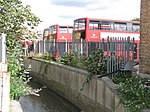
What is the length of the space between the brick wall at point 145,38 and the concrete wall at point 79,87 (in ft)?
3.71

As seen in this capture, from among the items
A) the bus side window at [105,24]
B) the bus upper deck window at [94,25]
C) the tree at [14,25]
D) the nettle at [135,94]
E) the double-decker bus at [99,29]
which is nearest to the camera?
the nettle at [135,94]

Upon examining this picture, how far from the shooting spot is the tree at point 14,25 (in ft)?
27.3

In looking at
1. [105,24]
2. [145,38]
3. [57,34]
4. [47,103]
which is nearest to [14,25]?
[145,38]

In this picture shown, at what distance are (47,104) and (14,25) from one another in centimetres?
582

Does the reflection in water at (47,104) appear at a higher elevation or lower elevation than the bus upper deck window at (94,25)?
lower

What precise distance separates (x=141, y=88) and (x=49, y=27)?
23.5 metres

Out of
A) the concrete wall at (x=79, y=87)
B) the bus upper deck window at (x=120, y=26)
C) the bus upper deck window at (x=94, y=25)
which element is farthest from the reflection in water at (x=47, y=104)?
the bus upper deck window at (x=120, y=26)

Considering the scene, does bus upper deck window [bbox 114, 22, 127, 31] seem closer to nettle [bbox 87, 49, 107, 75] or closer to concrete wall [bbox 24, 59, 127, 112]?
concrete wall [bbox 24, 59, 127, 112]

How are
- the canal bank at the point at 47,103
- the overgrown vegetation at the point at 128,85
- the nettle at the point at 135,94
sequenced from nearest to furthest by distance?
the nettle at the point at 135,94, the overgrown vegetation at the point at 128,85, the canal bank at the point at 47,103

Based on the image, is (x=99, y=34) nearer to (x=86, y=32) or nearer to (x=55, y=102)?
(x=86, y=32)

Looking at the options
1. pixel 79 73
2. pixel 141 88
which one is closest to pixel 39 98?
pixel 79 73

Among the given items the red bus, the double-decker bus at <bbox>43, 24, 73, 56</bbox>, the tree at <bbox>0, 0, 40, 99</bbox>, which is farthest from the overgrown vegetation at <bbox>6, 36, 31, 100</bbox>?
the red bus

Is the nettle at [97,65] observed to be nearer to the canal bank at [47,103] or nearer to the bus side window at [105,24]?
the canal bank at [47,103]

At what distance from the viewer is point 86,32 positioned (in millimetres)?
22016
